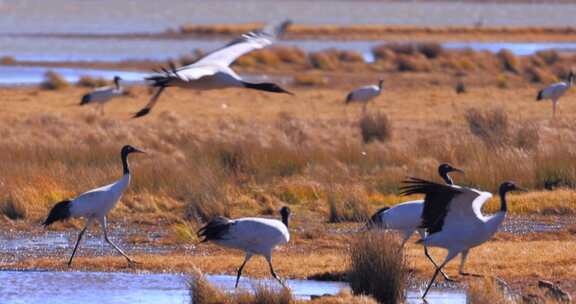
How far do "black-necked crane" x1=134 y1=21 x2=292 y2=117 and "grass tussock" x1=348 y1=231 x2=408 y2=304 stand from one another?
1.44 m

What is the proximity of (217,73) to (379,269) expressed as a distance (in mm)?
2134

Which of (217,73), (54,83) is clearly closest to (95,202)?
(217,73)

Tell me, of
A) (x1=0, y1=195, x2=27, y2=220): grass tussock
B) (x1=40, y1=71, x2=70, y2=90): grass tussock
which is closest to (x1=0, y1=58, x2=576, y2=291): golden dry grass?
(x1=0, y1=195, x2=27, y2=220): grass tussock

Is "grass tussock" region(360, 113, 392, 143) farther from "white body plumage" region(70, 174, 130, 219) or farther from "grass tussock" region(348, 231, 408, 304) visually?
"grass tussock" region(348, 231, 408, 304)

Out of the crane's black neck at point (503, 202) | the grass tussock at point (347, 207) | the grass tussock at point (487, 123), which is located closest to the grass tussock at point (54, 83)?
the grass tussock at point (487, 123)

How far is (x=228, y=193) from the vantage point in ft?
52.5

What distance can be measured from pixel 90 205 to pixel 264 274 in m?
1.95

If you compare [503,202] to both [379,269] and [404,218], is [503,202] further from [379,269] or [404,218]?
[379,269]

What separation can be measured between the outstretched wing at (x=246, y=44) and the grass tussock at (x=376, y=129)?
10337 millimetres

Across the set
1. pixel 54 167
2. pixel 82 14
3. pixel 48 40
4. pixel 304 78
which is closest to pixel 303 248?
pixel 54 167

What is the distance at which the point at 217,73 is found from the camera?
10.5 m

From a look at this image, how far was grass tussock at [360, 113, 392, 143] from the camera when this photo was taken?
22.4m

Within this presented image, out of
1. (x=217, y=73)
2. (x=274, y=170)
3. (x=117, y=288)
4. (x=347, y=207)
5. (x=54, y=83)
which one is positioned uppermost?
(x=217, y=73)

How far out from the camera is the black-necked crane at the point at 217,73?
9648mm
